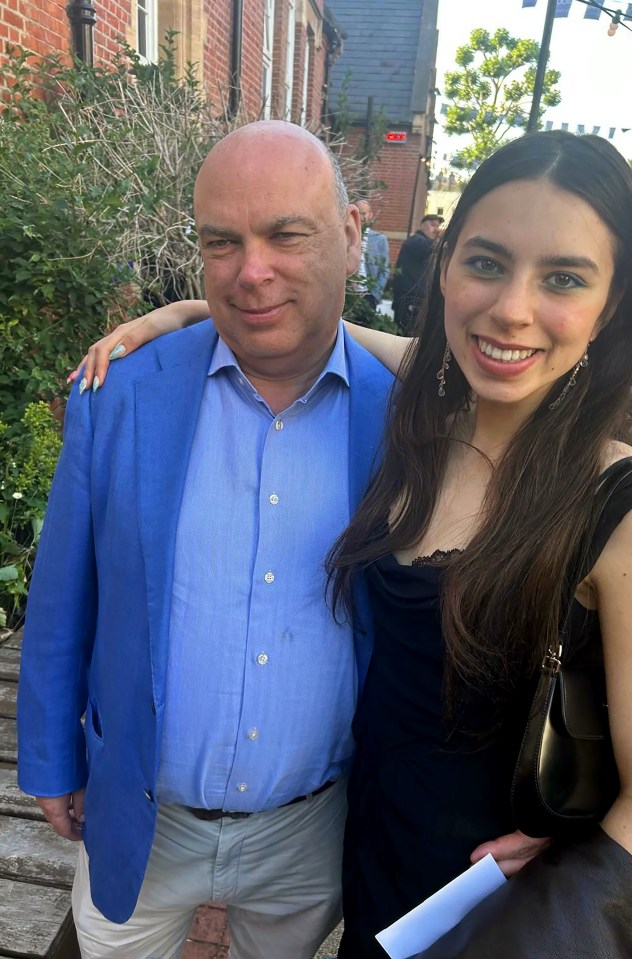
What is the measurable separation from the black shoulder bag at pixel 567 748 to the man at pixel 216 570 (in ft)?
1.52

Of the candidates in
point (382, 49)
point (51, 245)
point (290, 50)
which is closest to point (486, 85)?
point (382, 49)

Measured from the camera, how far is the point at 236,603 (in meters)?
1.45

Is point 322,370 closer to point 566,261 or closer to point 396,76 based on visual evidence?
point 566,261

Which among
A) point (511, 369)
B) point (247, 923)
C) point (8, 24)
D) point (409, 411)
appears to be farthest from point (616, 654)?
point (8, 24)

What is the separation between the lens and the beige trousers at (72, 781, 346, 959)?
158cm

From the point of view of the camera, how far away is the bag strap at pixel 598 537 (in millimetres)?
1109

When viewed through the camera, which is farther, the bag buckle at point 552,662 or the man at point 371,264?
the man at point 371,264

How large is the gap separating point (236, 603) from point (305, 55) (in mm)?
15145

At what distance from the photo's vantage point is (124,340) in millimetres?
1581

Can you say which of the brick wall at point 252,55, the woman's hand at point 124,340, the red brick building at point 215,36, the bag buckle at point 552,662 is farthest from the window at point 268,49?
the bag buckle at point 552,662

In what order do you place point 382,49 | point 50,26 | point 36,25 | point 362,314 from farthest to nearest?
point 382,49 < point 362,314 < point 50,26 < point 36,25

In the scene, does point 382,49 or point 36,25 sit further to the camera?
point 382,49

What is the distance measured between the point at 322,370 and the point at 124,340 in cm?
45

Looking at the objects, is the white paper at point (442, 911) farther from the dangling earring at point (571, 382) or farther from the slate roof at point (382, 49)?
the slate roof at point (382, 49)
